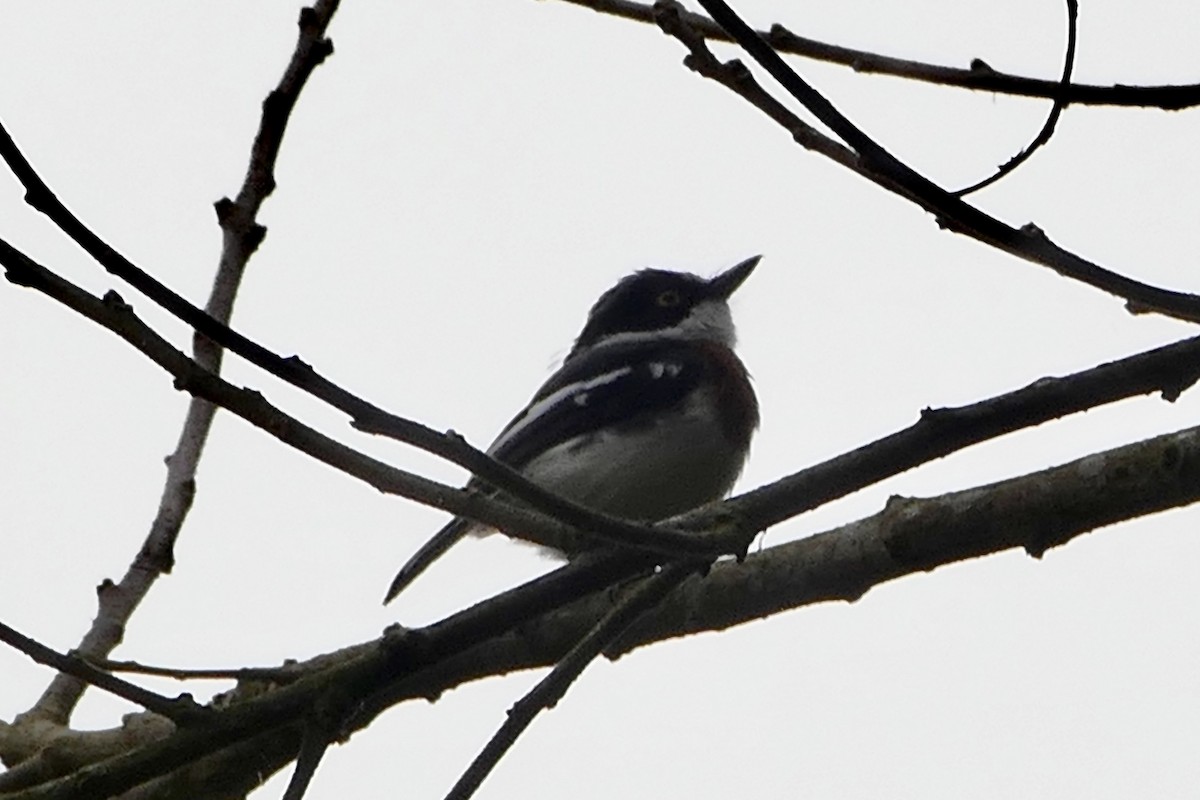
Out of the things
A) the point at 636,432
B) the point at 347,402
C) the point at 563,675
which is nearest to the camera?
the point at 347,402

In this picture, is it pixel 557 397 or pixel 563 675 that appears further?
pixel 557 397

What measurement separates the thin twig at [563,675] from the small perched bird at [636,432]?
12.6ft

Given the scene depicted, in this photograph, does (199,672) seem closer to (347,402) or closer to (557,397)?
(347,402)

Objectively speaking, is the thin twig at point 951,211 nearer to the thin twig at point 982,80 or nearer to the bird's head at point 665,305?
the thin twig at point 982,80

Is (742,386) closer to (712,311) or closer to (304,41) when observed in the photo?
(712,311)

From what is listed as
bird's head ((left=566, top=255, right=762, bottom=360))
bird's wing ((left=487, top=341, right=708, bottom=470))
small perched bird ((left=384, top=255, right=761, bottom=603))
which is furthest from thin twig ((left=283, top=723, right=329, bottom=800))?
bird's head ((left=566, top=255, right=762, bottom=360))

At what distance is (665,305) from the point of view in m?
9.34

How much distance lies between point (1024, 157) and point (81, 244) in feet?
4.70

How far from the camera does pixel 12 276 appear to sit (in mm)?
2291

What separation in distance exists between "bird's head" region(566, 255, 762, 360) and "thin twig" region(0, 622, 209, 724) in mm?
6303

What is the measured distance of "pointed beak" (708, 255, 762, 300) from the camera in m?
9.41

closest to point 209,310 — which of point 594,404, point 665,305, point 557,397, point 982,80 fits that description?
point 982,80

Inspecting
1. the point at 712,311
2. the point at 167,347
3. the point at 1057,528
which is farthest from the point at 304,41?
the point at 712,311

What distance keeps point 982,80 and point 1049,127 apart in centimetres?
27
